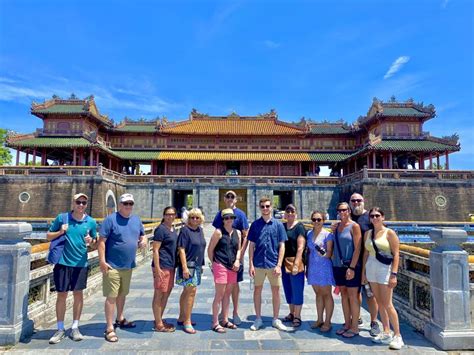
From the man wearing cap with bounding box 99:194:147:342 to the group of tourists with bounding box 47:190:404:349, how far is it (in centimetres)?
1

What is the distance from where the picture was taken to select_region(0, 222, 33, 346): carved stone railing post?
399cm

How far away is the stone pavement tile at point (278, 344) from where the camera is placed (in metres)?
3.98

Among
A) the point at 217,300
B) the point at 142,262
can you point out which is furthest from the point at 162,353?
the point at 142,262

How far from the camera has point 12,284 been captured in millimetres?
4020

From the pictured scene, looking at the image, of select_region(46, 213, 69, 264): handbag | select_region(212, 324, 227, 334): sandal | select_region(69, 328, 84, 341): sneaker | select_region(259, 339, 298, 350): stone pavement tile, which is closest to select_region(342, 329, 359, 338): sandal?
select_region(259, 339, 298, 350): stone pavement tile

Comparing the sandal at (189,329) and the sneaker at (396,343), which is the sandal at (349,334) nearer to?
the sneaker at (396,343)

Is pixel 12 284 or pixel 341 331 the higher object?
pixel 12 284

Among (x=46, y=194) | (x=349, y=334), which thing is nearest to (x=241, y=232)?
(x=349, y=334)

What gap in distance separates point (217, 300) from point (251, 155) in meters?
26.1

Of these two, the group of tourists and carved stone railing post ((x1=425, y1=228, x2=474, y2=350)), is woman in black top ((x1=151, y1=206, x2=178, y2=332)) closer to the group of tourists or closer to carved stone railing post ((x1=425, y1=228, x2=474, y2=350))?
the group of tourists

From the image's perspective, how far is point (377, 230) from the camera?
421 cm

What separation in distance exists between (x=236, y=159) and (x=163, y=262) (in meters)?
25.4

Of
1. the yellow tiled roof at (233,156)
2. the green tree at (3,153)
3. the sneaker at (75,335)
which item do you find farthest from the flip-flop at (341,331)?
the green tree at (3,153)

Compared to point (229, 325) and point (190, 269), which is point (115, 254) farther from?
point (229, 325)
